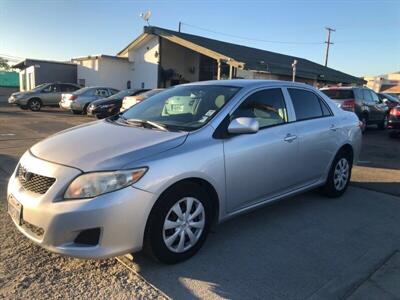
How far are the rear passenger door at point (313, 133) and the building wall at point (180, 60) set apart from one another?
80.0ft

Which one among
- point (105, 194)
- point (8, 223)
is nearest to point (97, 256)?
point (105, 194)

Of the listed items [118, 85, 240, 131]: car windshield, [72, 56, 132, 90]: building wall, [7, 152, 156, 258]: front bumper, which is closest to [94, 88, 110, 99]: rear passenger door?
[72, 56, 132, 90]: building wall

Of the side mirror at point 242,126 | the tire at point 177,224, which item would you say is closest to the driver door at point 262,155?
the side mirror at point 242,126

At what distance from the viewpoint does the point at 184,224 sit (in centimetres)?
354

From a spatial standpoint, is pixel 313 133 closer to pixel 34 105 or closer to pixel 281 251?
pixel 281 251

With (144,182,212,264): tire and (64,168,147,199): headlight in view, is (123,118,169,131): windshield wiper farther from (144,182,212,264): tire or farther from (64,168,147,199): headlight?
(64,168,147,199): headlight

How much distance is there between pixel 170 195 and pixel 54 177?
932 millimetres

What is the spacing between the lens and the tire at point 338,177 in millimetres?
5543

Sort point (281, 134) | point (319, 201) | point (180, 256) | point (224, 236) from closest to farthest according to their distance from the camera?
point (180, 256) → point (224, 236) → point (281, 134) → point (319, 201)

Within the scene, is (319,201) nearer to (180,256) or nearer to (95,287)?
(180,256)

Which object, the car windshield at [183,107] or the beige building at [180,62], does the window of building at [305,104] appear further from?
the beige building at [180,62]

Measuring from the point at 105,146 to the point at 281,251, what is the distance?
195 cm

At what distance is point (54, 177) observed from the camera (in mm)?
3143

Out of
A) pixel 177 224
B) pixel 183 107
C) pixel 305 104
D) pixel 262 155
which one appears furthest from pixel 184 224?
pixel 305 104
